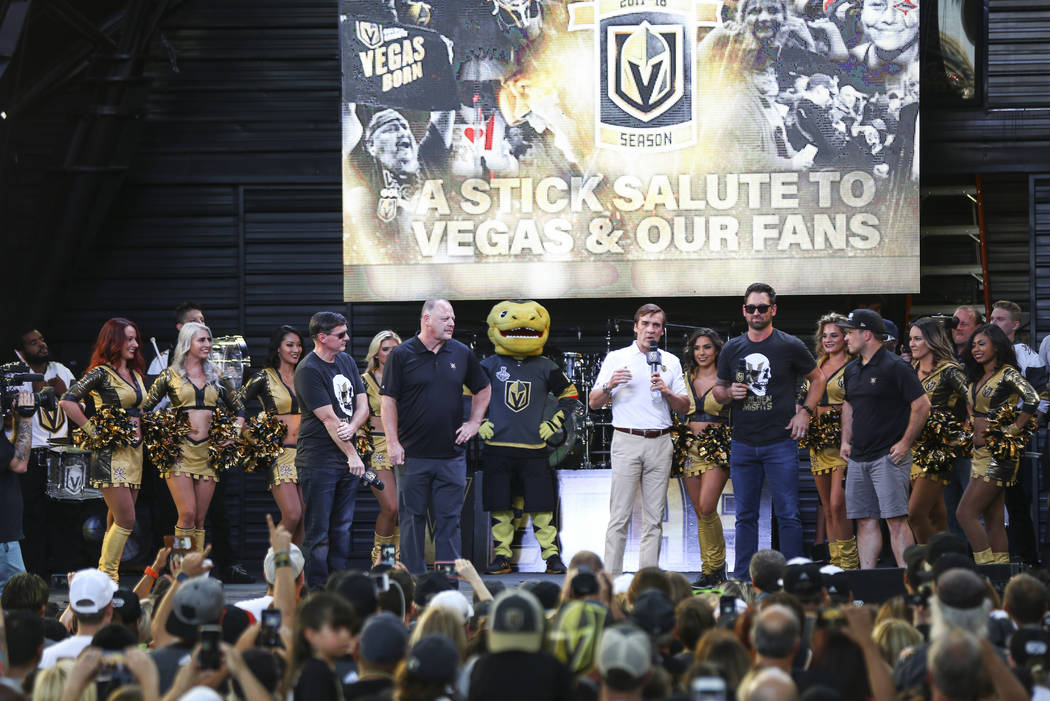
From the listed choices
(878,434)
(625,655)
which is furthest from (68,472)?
(625,655)

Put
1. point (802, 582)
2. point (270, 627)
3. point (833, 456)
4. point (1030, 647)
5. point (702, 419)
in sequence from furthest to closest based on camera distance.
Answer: point (702, 419) → point (833, 456) → point (802, 582) → point (270, 627) → point (1030, 647)

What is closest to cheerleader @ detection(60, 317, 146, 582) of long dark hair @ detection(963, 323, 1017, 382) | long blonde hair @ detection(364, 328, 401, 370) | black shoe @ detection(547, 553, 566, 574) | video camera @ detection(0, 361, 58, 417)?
video camera @ detection(0, 361, 58, 417)

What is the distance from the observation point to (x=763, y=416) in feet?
31.4

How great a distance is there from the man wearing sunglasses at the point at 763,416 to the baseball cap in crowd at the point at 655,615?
441cm

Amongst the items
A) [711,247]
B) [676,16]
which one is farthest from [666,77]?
[711,247]

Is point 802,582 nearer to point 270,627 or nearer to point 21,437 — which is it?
point 270,627

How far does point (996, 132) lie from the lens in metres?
13.6

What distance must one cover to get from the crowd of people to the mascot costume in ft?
17.4

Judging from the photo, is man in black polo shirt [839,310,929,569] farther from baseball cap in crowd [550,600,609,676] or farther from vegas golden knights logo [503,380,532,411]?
baseball cap in crowd [550,600,609,676]

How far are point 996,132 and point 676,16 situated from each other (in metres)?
3.28

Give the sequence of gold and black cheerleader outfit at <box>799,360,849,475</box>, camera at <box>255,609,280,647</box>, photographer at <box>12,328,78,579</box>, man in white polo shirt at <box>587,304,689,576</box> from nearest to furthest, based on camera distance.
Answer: camera at <box>255,609,280,647</box>
man in white polo shirt at <box>587,304,689,576</box>
gold and black cheerleader outfit at <box>799,360,849,475</box>
photographer at <box>12,328,78,579</box>

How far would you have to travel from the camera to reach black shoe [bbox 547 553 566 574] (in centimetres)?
1125

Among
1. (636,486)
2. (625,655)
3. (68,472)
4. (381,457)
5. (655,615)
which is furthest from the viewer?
(68,472)

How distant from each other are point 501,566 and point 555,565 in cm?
48
